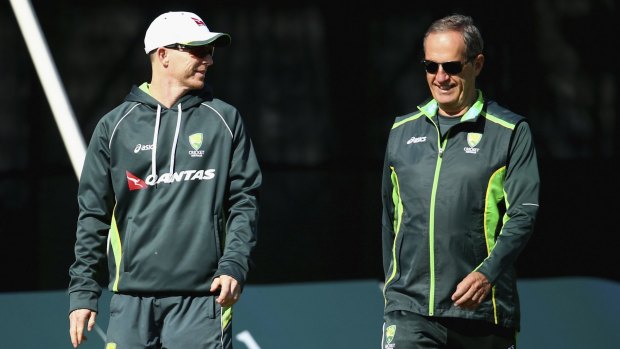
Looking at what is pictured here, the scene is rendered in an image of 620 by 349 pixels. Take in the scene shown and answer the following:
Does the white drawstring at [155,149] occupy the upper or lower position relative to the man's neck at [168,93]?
lower

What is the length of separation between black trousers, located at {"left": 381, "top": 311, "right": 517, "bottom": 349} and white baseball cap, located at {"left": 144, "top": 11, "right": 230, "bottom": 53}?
40.5 inches

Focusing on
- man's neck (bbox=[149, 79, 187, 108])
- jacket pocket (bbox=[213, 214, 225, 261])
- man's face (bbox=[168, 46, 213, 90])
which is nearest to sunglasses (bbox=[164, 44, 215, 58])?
man's face (bbox=[168, 46, 213, 90])

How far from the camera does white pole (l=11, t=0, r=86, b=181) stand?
5504mm

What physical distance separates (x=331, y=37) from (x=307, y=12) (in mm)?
149

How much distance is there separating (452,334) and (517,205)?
1.43ft

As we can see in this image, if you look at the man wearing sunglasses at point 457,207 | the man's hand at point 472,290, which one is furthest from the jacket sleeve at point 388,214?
the man's hand at point 472,290

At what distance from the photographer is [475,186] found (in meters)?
4.01

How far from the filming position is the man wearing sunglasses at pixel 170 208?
13.0ft

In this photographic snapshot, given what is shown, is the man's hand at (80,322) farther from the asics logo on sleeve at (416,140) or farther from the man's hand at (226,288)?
the asics logo on sleeve at (416,140)

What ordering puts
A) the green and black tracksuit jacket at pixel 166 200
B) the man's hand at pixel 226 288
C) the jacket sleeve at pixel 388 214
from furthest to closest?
the jacket sleeve at pixel 388 214
the green and black tracksuit jacket at pixel 166 200
the man's hand at pixel 226 288

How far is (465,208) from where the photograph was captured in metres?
4.00

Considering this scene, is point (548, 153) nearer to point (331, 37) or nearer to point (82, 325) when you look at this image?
point (331, 37)

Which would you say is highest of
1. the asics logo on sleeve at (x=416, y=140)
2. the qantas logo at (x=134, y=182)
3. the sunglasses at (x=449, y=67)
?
the sunglasses at (x=449, y=67)

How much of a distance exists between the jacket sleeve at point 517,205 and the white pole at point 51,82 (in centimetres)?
220
